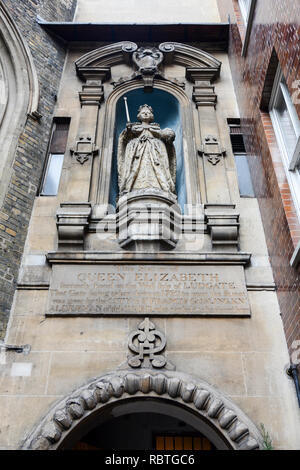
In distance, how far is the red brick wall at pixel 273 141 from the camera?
14.7ft

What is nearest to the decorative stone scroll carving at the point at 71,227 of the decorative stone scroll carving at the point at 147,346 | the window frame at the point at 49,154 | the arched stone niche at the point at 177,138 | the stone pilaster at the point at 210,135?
the arched stone niche at the point at 177,138

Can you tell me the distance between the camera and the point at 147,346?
4699 millimetres

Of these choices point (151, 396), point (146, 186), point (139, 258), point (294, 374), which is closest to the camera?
point (151, 396)

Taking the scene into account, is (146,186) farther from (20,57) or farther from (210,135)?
(20,57)

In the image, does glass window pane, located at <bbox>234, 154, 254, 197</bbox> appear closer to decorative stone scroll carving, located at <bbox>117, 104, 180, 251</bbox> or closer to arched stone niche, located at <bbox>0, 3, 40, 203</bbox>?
decorative stone scroll carving, located at <bbox>117, 104, 180, 251</bbox>

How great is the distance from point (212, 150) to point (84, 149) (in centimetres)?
220

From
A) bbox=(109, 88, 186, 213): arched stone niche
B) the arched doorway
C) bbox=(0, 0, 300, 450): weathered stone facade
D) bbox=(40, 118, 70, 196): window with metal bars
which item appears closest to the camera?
bbox=(0, 0, 300, 450): weathered stone facade

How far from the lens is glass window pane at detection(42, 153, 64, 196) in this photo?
6481mm

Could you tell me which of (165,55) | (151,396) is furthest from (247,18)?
(151,396)

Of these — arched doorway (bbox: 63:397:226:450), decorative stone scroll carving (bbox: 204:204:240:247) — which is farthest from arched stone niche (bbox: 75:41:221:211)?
arched doorway (bbox: 63:397:226:450)

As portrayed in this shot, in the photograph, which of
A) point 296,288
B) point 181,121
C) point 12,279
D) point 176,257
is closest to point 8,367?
point 12,279

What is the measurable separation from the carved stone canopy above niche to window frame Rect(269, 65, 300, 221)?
2.70 meters

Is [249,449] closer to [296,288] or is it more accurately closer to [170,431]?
[296,288]

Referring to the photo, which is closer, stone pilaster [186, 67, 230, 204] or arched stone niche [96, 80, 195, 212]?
stone pilaster [186, 67, 230, 204]
